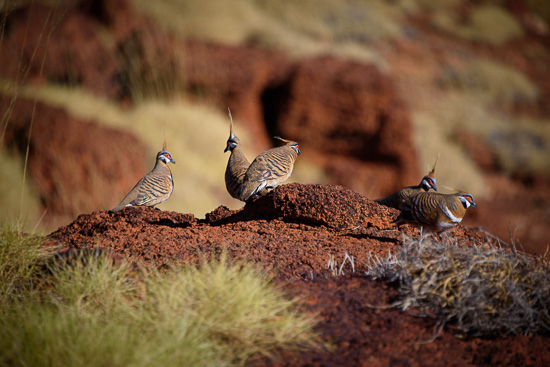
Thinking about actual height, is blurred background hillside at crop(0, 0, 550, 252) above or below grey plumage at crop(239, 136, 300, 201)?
above

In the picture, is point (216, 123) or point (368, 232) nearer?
point (368, 232)

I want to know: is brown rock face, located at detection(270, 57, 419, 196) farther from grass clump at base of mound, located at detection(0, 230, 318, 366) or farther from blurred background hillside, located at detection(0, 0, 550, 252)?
grass clump at base of mound, located at detection(0, 230, 318, 366)

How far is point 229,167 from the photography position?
538 cm

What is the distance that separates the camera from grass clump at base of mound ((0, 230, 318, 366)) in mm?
2500

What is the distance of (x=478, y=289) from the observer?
3043 mm

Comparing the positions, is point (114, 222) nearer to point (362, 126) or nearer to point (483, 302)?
point (483, 302)

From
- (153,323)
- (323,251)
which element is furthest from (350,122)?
(153,323)

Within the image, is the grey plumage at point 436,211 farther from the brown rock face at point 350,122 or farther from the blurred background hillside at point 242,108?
the brown rock face at point 350,122

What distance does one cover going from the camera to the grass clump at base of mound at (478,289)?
2986mm

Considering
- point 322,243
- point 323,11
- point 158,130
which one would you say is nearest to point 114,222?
point 322,243

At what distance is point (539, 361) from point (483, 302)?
0.40 m

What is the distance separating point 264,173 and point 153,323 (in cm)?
235

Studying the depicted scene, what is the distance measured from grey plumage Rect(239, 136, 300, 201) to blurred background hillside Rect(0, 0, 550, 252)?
2381 mm

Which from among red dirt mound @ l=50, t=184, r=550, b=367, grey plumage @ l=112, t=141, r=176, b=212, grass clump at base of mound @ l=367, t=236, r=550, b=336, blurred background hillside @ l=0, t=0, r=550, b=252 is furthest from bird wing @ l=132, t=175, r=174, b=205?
grass clump at base of mound @ l=367, t=236, r=550, b=336
